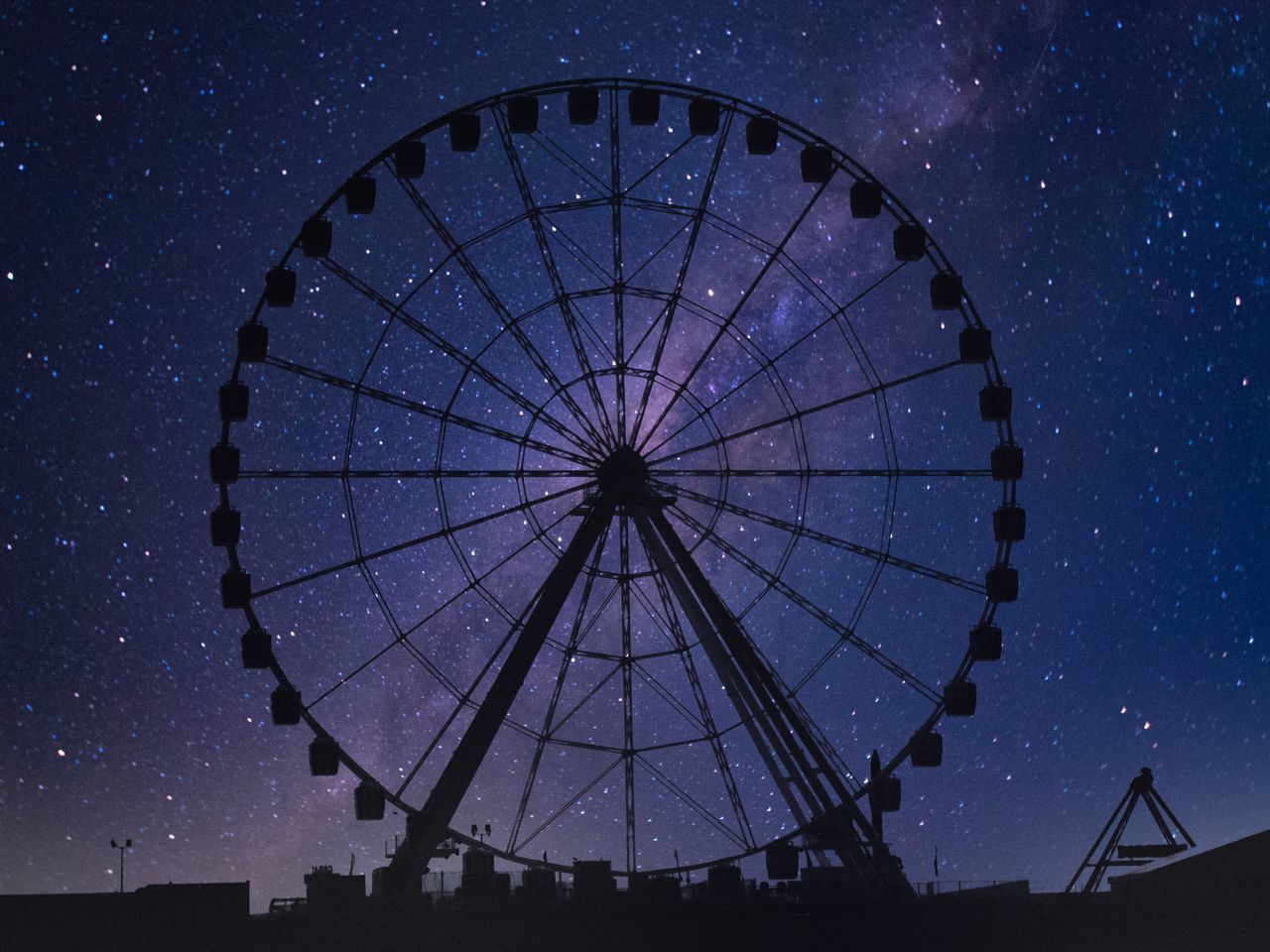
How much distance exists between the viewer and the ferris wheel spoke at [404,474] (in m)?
29.4

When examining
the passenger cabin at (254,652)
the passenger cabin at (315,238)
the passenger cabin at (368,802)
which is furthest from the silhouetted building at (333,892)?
the passenger cabin at (315,238)

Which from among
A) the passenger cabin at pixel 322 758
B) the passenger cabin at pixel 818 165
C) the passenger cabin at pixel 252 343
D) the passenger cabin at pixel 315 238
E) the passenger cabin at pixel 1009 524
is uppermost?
the passenger cabin at pixel 818 165

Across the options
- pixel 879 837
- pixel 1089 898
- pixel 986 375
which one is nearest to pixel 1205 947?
pixel 1089 898

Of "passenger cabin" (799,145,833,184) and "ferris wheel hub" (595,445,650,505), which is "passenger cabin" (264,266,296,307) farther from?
"passenger cabin" (799,145,833,184)

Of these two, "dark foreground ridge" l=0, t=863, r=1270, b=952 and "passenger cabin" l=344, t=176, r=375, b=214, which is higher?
"passenger cabin" l=344, t=176, r=375, b=214

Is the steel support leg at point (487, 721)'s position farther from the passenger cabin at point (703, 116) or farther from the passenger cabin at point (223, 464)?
the passenger cabin at point (703, 116)

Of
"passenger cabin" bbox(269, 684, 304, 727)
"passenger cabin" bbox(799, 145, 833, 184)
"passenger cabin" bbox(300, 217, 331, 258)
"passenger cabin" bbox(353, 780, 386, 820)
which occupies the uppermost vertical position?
"passenger cabin" bbox(799, 145, 833, 184)

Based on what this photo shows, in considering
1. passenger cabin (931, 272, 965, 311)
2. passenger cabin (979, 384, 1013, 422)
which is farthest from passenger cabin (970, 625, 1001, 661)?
passenger cabin (931, 272, 965, 311)

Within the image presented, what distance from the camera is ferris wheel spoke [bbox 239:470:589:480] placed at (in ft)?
96.4

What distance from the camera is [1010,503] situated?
31031 mm

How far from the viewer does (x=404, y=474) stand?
30047mm

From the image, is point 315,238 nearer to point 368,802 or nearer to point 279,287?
point 279,287

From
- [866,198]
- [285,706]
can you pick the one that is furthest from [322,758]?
[866,198]

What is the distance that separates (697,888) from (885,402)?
36.0 ft
